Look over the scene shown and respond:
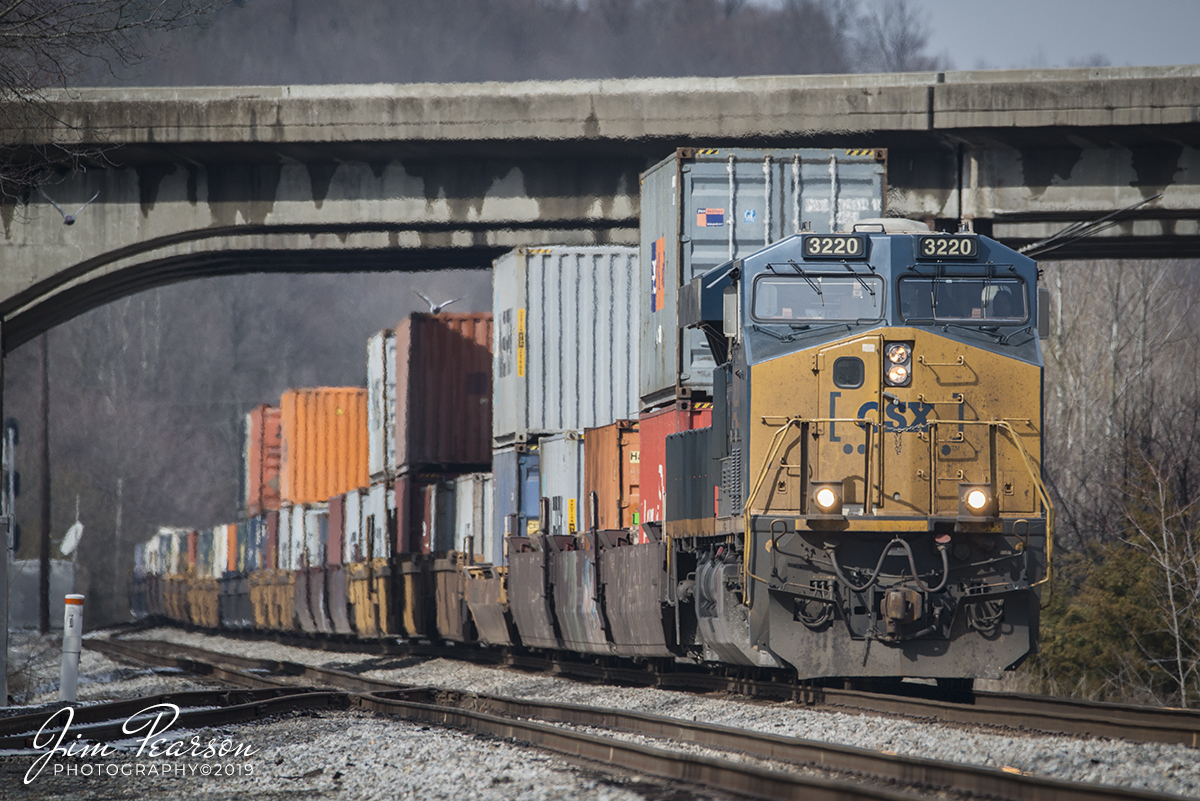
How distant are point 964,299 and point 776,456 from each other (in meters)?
2.01

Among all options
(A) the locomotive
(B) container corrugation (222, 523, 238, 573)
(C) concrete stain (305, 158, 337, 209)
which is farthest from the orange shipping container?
(A) the locomotive

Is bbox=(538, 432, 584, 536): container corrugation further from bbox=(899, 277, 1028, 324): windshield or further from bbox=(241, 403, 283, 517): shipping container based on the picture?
Answer: bbox=(241, 403, 283, 517): shipping container

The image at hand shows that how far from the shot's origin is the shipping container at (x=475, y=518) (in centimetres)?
2166

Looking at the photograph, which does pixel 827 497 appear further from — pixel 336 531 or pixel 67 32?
pixel 336 531

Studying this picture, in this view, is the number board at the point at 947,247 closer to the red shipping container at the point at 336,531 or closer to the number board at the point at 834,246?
the number board at the point at 834,246

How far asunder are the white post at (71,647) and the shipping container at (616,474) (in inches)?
236

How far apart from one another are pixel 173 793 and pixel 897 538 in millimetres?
5554

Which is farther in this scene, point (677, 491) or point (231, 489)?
point (231, 489)

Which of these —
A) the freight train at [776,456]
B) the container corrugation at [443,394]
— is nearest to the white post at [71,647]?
the freight train at [776,456]

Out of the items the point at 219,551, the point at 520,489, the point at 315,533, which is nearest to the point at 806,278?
the point at 520,489

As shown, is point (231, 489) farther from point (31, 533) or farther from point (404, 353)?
point (404, 353)

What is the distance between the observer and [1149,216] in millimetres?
22156

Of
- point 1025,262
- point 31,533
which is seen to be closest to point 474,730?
Answer: point 1025,262

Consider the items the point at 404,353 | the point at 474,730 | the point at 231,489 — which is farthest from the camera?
the point at 231,489
